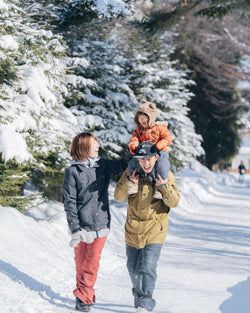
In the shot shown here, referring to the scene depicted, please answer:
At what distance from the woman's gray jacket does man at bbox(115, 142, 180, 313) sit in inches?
9.9

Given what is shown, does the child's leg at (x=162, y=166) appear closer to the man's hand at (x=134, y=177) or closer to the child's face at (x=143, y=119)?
the man's hand at (x=134, y=177)

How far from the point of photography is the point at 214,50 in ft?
109

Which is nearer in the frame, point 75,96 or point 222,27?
point 75,96

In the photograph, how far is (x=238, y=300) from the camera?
504 cm

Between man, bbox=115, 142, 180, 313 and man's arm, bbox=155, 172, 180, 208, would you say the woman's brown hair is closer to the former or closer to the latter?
man, bbox=115, 142, 180, 313

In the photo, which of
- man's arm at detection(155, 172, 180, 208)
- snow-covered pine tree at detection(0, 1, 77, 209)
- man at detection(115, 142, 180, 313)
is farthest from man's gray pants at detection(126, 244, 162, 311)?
snow-covered pine tree at detection(0, 1, 77, 209)

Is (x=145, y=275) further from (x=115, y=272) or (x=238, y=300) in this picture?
(x=115, y=272)

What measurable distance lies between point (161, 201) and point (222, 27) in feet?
88.6

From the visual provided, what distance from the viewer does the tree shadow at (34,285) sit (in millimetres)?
4598

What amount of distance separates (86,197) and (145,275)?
0.96 m

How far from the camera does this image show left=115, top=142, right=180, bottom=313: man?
13.6 feet

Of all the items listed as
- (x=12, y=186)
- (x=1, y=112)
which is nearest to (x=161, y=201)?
(x=1, y=112)

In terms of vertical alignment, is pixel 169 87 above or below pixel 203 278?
above

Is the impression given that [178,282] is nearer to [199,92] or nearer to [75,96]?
[75,96]
